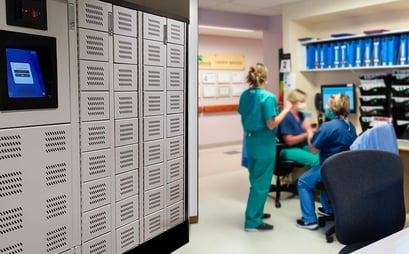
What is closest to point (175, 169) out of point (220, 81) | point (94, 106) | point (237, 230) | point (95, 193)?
point (95, 193)

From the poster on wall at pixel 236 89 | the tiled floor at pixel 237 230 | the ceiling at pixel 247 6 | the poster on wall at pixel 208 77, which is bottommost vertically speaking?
the tiled floor at pixel 237 230

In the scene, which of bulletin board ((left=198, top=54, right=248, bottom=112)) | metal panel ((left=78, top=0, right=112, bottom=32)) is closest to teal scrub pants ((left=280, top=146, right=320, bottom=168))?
metal panel ((left=78, top=0, right=112, bottom=32))

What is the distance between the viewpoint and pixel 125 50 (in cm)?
244

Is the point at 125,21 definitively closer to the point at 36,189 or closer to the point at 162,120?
the point at 162,120

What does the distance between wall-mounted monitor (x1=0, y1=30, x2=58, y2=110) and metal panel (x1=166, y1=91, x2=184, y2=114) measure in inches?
38.5

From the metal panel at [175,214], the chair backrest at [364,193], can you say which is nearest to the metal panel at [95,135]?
the metal panel at [175,214]

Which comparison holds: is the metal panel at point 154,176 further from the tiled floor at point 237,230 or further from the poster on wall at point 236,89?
the poster on wall at point 236,89

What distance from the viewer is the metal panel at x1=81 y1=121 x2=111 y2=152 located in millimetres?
2190

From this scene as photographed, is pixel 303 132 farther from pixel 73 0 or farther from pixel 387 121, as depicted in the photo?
pixel 73 0

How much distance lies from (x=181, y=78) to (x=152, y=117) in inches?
18.0

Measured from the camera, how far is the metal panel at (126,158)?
2.42 meters

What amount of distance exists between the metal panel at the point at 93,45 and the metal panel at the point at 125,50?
76 millimetres

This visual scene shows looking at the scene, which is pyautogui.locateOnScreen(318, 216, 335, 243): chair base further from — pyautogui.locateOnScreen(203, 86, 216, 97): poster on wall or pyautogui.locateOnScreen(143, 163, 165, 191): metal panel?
pyautogui.locateOnScreen(203, 86, 216, 97): poster on wall

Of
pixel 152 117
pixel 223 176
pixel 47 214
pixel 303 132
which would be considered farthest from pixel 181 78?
pixel 223 176
